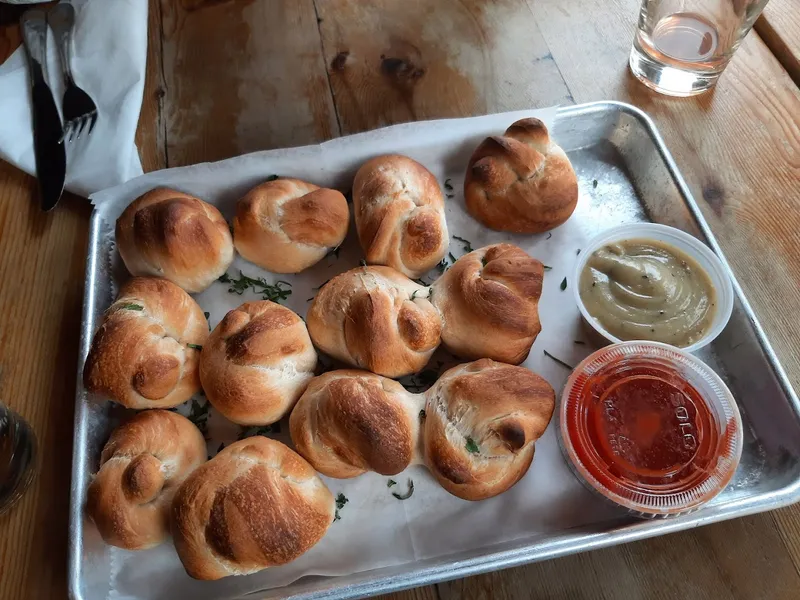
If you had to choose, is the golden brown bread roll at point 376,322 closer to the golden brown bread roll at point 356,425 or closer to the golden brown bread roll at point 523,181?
the golden brown bread roll at point 356,425

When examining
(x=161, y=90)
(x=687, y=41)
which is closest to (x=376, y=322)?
(x=161, y=90)

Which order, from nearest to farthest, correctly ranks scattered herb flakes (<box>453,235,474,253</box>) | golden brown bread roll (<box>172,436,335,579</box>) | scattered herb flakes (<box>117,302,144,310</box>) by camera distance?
golden brown bread roll (<box>172,436,335,579</box>) → scattered herb flakes (<box>117,302,144,310</box>) → scattered herb flakes (<box>453,235,474,253</box>)

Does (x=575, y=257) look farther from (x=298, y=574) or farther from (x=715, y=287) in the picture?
(x=298, y=574)

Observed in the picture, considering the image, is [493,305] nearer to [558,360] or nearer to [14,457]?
[558,360]

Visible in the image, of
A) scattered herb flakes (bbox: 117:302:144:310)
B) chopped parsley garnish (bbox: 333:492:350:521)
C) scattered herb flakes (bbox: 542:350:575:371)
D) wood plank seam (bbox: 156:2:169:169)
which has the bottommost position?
chopped parsley garnish (bbox: 333:492:350:521)

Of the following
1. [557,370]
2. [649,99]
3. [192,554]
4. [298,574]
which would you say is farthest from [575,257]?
[192,554]

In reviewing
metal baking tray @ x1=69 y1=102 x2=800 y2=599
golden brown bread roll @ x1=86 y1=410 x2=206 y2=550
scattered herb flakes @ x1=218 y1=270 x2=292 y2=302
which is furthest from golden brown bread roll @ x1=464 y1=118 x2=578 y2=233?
golden brown bread roll @ x1=86 y1=410 x2=206 y2=550

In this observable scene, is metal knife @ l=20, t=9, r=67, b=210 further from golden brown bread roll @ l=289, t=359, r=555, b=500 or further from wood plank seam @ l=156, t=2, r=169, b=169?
golden brown bread roll @ l=289, t=359, r=555, b=500
